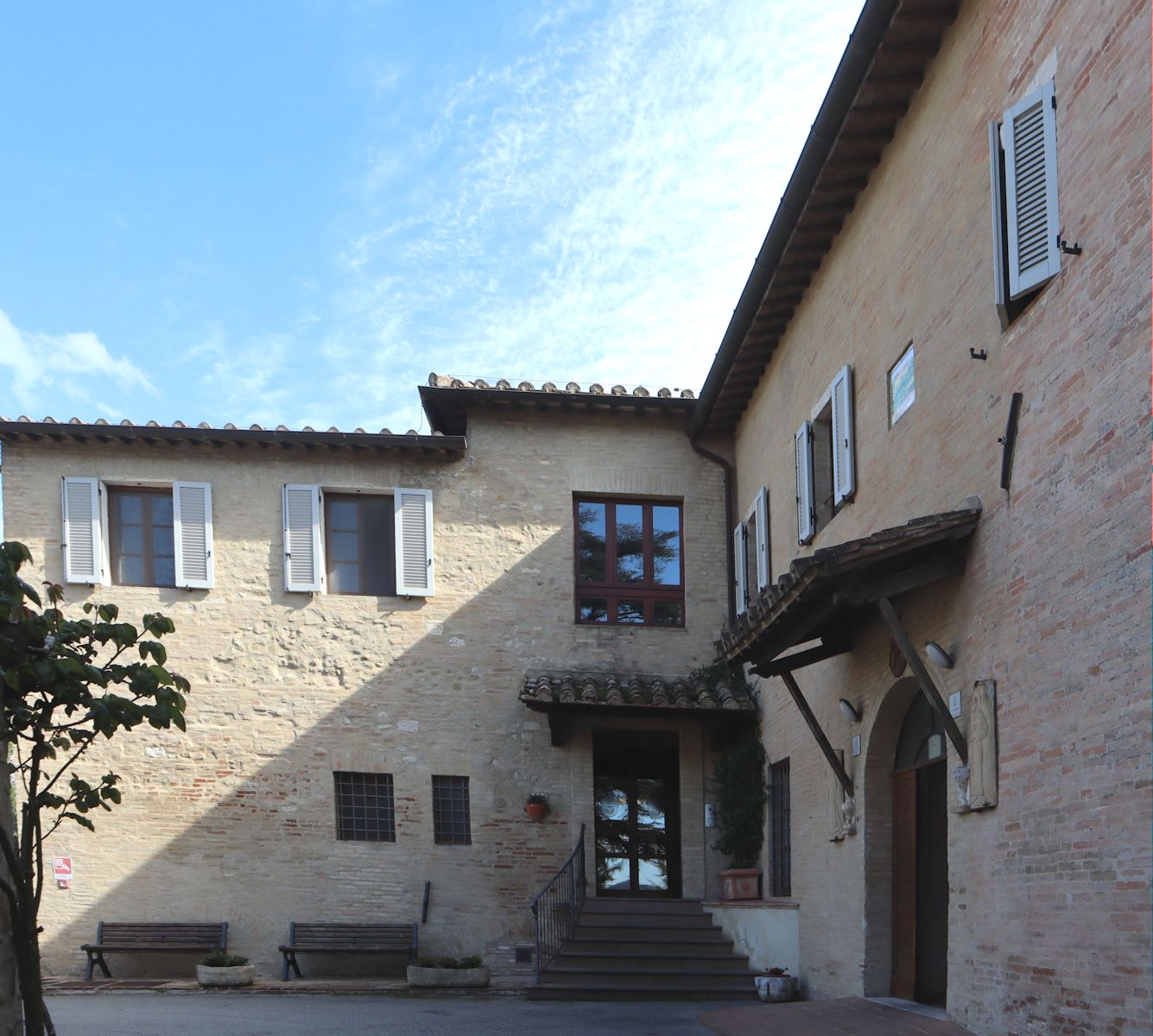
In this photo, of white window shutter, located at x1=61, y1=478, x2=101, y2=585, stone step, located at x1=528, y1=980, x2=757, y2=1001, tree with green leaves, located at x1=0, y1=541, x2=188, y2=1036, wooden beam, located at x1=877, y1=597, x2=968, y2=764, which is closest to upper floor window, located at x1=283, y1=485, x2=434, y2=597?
white window shutter, located at x1=61, y1=478, x2=101, y2=585

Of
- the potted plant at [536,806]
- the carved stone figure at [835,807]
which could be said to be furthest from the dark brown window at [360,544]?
the carved stone figure at [835,807]

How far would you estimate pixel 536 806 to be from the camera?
47.0 ft

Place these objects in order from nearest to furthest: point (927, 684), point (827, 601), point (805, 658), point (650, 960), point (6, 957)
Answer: point (6, 957) < point (927, 684) < point (827, 601) < point (805, 658) < point (650, 960)

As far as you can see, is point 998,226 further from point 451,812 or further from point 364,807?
point 364,807

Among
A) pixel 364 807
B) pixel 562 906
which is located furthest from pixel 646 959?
pixel 364 807

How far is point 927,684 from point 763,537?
574 cm

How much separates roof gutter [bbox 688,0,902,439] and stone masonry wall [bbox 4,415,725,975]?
3.07 m

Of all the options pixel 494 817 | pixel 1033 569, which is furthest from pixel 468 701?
pixel 1033 569

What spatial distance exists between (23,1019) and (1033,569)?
558 centimetres

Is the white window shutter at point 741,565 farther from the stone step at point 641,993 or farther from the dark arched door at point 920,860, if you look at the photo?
the dark arched door at point 920,860

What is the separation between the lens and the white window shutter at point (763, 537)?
43.8ft

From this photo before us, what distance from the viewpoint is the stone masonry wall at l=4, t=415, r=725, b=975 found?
14.1 metres

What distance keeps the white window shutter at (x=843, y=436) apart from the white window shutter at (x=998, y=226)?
297cm

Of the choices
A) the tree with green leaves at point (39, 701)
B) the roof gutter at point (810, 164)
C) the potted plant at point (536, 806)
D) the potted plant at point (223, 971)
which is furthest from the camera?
the potted plant at point (536, 806)
